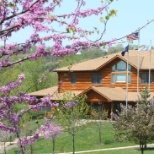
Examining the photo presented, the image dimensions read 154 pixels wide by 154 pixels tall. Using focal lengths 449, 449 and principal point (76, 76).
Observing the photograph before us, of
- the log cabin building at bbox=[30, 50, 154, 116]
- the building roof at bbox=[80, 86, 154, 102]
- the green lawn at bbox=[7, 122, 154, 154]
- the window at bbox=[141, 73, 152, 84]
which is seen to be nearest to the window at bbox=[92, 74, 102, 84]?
the log cabin building at bbox=[30, 50, 154, 116]

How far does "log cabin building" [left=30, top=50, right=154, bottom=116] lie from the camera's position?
46.4 metres

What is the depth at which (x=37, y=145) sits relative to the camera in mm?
35875

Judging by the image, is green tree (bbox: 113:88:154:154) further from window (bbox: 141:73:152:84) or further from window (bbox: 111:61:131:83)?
window (bbox: 111:61:131:83)

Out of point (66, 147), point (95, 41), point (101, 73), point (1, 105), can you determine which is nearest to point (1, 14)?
point (95, 41)

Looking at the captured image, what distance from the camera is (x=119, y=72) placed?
49.0 metres

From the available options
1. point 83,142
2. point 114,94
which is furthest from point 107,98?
point 83,142

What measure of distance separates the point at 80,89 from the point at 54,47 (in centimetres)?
4577

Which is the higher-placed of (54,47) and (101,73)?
(101,73)

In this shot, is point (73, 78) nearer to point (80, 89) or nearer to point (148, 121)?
point (80, 89)

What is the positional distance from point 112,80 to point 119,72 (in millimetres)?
1458

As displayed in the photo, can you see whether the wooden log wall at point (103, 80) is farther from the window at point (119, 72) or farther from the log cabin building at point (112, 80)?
the window at point (119, 72)

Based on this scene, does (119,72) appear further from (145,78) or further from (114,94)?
(114,94)

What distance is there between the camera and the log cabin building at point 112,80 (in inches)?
1828

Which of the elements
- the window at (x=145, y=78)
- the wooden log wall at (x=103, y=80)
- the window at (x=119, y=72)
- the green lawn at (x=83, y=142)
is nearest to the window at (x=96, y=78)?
the wooden log wall at (x=103, y=80)
